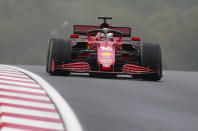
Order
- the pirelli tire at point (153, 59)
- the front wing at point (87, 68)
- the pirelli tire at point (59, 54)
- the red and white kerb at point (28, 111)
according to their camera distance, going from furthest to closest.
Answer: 1. the pirelli tire at point (153, 59)
2. the pirelli tire at point (59, 54)
3. the front wing at point (87, 68)
4. the red and white kerb at point (28, 111)

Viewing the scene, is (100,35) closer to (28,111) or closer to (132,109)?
(132,109)

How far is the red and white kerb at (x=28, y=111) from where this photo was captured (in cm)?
502

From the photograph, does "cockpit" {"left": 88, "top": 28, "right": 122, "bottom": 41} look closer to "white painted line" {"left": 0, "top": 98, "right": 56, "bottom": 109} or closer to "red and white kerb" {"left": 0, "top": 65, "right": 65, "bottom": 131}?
"red and white kerb" {"left": 0, "top": 65, "right": 65, "bottom": 131}

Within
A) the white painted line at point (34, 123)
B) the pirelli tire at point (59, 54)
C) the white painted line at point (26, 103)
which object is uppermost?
the pirelli tire at point (59, 54)

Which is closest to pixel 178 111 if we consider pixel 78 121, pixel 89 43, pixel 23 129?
pixel 78 121

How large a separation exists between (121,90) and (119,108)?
2.85 meters

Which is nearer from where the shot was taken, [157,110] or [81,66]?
[157,110]

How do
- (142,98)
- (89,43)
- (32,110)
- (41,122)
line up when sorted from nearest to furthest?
(41,122) → (32,110) → (142,98) → (89,43)

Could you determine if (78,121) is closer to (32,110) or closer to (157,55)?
(32,110)

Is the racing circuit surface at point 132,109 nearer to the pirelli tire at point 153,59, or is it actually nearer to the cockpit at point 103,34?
the pirelli tire at point 153,59

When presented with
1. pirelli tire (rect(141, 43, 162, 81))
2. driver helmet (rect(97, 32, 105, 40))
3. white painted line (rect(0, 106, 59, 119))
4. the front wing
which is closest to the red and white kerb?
white painted line (rect(0, 106, 59, 119))

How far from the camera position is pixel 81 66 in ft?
44.3

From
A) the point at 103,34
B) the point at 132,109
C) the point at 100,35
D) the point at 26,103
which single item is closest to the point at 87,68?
the point at 103,34

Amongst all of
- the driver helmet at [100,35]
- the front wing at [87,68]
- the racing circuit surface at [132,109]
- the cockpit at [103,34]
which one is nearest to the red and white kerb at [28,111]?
the racing circuit surface at [132,109]
